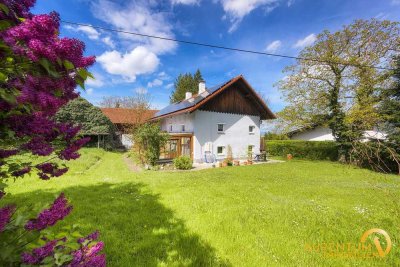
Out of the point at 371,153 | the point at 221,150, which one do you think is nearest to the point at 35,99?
the point at 371,153

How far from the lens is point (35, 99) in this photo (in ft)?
3.61

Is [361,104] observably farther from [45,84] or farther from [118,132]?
[118,132]

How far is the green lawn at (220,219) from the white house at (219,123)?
901 centimetres

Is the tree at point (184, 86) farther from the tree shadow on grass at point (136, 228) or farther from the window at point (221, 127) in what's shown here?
the tree shadow on grass at point (136, 228)

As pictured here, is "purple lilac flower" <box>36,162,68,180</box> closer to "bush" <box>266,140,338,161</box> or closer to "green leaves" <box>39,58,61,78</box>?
"green leaves" <box>39,58,61,78</box>

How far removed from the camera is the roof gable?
18.0 metres

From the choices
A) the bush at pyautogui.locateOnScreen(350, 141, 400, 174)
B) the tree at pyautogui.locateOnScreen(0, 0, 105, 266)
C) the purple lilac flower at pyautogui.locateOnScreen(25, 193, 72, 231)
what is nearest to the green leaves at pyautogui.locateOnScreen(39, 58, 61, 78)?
the tree at pyautogui.locateOnScreen(0, 0, 105, 266)

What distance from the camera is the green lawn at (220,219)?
3857mm

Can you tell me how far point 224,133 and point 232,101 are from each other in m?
3.18

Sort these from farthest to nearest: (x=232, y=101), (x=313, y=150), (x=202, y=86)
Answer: (x=202, y=86) < (x=313, y=150) < (x=232, y=101)

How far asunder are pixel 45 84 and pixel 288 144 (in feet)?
85.9

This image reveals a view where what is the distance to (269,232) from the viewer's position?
4844 millimetres

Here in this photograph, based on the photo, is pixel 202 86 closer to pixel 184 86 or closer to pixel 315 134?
pixel 315 134

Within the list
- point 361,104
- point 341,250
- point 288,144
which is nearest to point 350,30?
point 361,104
